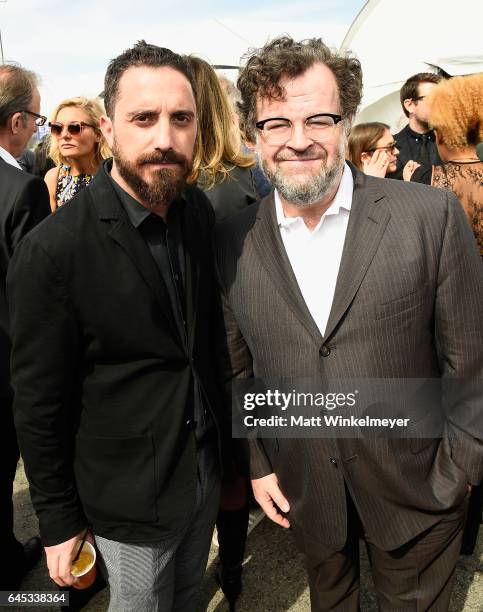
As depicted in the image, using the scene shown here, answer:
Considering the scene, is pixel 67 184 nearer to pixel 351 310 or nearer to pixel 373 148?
pixel 373 148

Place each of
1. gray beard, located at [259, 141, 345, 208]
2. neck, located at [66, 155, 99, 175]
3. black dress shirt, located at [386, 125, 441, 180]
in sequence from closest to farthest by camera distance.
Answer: gray beard, located at [259, 141, 345, 208] < neck, located at [66, 155, 99, 175] < black dress shirt, located at [386, 125, 441, 180]

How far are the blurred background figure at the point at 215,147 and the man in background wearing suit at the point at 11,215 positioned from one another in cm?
74

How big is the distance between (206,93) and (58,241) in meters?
1.36

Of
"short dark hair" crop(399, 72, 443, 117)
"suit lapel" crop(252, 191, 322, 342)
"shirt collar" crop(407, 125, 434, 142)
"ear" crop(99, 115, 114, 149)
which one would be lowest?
"suit lapel" crop(252, 191, 322, 342)

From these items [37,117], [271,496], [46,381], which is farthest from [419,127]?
[46,381]

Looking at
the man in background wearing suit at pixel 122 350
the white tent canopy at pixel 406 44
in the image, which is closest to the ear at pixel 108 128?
the man in background wearing suit at pixel 122 350

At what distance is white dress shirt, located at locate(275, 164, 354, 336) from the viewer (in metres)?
1.65

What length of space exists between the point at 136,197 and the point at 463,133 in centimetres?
179

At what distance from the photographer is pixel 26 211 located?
7.40ft

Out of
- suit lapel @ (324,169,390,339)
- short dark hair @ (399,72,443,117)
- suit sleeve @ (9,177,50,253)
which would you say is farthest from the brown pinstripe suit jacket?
short dark hair @ (399,72,443,117)

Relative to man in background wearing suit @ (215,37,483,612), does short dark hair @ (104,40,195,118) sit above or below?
above

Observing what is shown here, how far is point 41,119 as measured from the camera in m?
2.96

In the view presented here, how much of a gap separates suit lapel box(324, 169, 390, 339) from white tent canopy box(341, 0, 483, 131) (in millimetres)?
6967

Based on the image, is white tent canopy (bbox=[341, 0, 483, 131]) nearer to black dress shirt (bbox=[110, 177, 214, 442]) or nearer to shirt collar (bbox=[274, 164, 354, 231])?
shirt collar (bbox=[274, 164, 354, 231])
